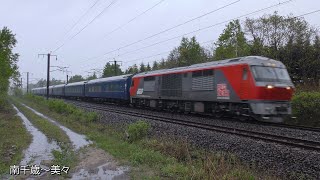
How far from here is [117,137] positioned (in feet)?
51.1

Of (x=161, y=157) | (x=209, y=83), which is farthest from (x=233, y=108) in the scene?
(x=161, y=157)

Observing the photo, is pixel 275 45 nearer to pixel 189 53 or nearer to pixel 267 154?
pixel 189 53

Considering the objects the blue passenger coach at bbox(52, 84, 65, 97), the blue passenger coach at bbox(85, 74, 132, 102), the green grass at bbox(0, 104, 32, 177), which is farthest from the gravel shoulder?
the blue passenger coach at bbox(52, 84, 65, 97)

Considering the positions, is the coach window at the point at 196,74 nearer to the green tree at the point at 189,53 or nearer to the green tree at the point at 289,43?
the green tree at the point at 289,43

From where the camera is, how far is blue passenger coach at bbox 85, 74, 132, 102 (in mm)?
36938

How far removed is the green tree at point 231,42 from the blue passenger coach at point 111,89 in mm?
14778

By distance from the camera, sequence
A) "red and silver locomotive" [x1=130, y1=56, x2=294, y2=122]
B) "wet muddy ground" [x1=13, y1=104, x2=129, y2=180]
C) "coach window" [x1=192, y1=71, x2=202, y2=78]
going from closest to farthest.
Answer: "wet muddy ground" [x1=13, y1=104, x2=129, y2=180] → "red and silver locomotive" [x1=130, y1=56, x2=294, y2=122] → "coach window" [x1=192, y1=71, x2=202, y2=78]

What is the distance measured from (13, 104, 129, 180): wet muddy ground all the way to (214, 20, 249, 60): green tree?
35.2 m

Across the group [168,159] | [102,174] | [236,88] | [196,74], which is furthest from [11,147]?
[196,74]

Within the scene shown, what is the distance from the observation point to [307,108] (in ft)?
63.8

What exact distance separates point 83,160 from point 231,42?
42317 millimetres

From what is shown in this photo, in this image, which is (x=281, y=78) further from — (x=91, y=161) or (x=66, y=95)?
(x=66, y=95)

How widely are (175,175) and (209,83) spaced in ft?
43.5

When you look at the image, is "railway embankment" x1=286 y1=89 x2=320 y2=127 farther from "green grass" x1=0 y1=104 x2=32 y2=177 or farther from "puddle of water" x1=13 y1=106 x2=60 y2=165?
"green grass" x1=0 y1=104 x2=32 y2=177
